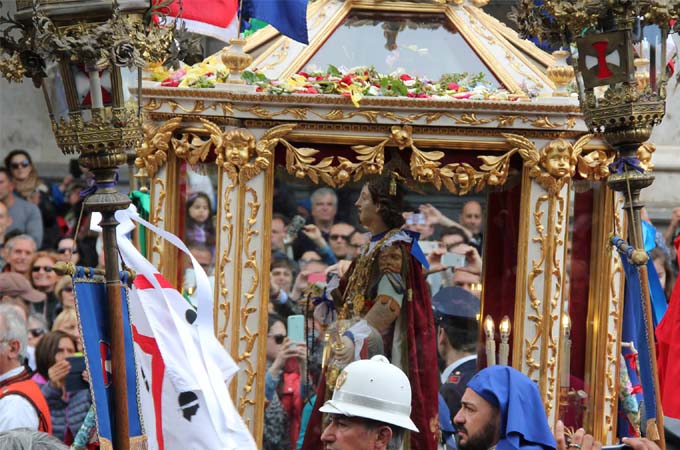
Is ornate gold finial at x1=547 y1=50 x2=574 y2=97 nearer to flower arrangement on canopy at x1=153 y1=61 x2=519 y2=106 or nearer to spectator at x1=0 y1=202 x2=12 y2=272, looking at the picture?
flower arrangement on canopy at x1=153 y1=61 x2=519 y2=106

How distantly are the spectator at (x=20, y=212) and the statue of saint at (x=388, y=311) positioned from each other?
17.8 ft

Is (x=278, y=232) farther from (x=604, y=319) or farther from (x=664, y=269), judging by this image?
(x=664, y=269)

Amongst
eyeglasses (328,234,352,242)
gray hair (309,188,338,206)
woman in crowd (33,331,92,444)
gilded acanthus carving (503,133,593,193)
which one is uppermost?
gilded acanthus carving (503,133,593,193)

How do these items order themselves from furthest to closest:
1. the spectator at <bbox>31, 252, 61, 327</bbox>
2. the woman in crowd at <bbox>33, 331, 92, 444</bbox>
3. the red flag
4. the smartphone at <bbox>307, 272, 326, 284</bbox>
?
the spectator at <bbox>31, 252, 61, 327</bbox> < the woman in crowd at <bbox>33, 331, 92, 444</bbox> < the smartphone at <bbox>307, 272, 326, 284</bbox> < the red flag

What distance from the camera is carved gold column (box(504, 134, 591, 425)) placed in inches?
368

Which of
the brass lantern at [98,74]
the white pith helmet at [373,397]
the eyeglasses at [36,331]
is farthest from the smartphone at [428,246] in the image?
the eyeglasses at [36,331]

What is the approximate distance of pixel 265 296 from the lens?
9.44 meters

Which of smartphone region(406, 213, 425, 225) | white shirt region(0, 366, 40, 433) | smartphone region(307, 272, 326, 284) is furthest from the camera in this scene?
smartphone region(307, 272, 326, 284)

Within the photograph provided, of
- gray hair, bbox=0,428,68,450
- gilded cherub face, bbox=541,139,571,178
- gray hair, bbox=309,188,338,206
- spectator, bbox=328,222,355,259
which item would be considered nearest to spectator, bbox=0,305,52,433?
gray hair, bbox=309,188,338,206

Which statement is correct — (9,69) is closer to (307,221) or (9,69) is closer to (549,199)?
(307,221)

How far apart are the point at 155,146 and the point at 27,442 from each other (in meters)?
4.15

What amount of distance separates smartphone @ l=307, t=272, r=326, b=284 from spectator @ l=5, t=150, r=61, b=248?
5464mm

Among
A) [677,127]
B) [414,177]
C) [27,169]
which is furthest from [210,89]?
[677,127]

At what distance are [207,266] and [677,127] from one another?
838cm
